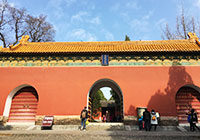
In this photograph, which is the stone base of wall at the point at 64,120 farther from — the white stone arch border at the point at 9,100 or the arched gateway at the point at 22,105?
the white stone arch border at the point at 9,100

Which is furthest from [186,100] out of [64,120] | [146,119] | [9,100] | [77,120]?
[9,100]

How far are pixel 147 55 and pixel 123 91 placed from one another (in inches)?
104

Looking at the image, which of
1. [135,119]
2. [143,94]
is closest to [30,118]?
[135,119]

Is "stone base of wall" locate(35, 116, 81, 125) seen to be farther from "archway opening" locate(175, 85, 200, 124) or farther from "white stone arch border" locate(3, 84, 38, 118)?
"archway opening" locate(175, 85, 200, 124)

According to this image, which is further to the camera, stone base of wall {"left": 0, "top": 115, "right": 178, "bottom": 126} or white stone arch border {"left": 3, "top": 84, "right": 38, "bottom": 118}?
white stone arch border {"left": 3, "top": 84, "right": 38, "bottom": 118}

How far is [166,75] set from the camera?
816 cm

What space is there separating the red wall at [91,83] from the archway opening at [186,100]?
64cm

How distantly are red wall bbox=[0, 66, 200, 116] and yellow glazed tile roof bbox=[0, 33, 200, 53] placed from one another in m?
1.09

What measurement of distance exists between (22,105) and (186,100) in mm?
9839

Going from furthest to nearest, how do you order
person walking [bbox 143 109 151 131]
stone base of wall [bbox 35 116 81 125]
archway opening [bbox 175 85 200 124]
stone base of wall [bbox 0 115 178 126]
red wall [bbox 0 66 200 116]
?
1. archway opening [bbox 175 85 200 124]
2. red wall [bbox 0 66 200 116]
3. stone base of wall [bbox 35 116 81 125]
4. stone base of wall [bbox 0 115 178 126]
5. person walking [bbox 143 109 151 131]

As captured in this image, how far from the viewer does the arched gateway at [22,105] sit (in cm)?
838

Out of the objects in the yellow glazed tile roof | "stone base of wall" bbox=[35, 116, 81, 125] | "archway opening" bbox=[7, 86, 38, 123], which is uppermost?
the yellow glazed tile roof

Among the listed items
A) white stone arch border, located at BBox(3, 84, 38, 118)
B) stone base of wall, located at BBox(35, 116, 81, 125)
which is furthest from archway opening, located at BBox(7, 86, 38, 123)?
stone base of wall, located at BBox(35, 116, 81, 125)

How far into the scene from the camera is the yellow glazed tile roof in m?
8.57
